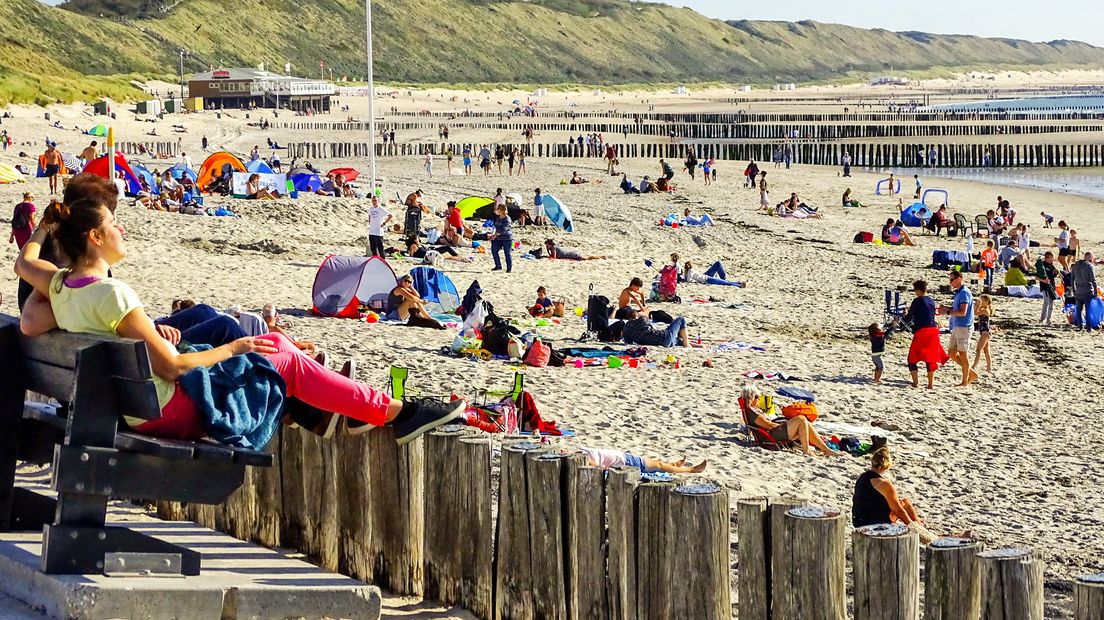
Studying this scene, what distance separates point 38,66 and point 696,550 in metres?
91.2

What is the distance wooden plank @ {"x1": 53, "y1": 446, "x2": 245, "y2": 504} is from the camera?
436 cm

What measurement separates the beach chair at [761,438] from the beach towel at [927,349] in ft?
12.1

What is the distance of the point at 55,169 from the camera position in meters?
27.6

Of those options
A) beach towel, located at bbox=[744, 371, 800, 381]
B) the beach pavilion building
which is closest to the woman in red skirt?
beach towel, located at bbox=[744, 371, 800, 381]

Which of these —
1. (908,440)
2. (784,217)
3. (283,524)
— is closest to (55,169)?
(784,217)

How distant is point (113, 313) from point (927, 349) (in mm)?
10968

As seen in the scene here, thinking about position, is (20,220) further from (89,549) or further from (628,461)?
(89,549)

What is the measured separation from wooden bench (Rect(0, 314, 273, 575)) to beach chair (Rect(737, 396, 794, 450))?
268 inches

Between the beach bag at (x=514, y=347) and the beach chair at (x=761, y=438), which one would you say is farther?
the beach bag at (x=514, y=347)

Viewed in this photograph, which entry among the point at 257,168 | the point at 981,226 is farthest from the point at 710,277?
the point at 257,168

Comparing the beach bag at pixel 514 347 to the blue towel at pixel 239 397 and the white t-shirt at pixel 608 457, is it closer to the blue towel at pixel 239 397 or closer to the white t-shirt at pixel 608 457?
the white t-shirt at pixel 608 457

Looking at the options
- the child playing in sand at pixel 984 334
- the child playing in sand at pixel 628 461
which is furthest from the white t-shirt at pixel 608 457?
the child playing in sand at pixel 984 334

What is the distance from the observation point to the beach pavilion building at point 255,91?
8819 centimetres

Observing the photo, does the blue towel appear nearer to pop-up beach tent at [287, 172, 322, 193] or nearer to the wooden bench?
the wooden bench
